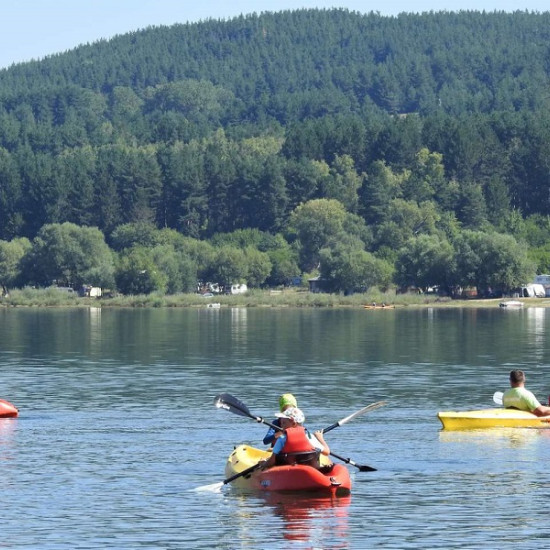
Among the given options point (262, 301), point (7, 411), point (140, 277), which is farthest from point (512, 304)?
point (7, 411)

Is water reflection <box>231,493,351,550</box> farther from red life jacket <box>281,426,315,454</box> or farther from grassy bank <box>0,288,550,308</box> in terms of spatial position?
grassy bank <box>0,288,550,308</box>

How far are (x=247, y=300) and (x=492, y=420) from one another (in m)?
147

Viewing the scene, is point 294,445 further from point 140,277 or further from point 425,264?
point 140,277

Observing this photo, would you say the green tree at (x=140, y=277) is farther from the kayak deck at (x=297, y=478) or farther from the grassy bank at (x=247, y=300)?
the kayak deck at (x=297, y=478)

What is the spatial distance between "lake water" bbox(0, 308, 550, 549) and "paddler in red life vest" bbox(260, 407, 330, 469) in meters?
0.86

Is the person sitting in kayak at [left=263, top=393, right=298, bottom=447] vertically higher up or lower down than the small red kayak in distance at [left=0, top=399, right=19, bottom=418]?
higher up

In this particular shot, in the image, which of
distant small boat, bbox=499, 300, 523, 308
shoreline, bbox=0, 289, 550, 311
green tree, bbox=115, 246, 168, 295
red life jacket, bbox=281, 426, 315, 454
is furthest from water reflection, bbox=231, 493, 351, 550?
green tree, bbox=115, 246, 168, 295

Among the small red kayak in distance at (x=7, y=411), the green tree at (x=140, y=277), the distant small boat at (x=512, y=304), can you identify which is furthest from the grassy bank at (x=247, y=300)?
the small red kayak in distance at (x=7, y=411)

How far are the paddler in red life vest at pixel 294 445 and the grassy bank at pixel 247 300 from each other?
145617 mm

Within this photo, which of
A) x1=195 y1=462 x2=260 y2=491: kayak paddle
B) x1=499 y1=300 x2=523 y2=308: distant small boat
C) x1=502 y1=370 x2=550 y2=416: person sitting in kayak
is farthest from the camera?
x1=499 y1=300 x2=523 y2=308: distant small boat

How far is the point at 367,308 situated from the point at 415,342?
82652 mm

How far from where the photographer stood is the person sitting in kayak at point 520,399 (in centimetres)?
4284

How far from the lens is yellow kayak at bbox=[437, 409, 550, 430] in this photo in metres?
42.6

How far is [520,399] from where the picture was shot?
43.2 meters
